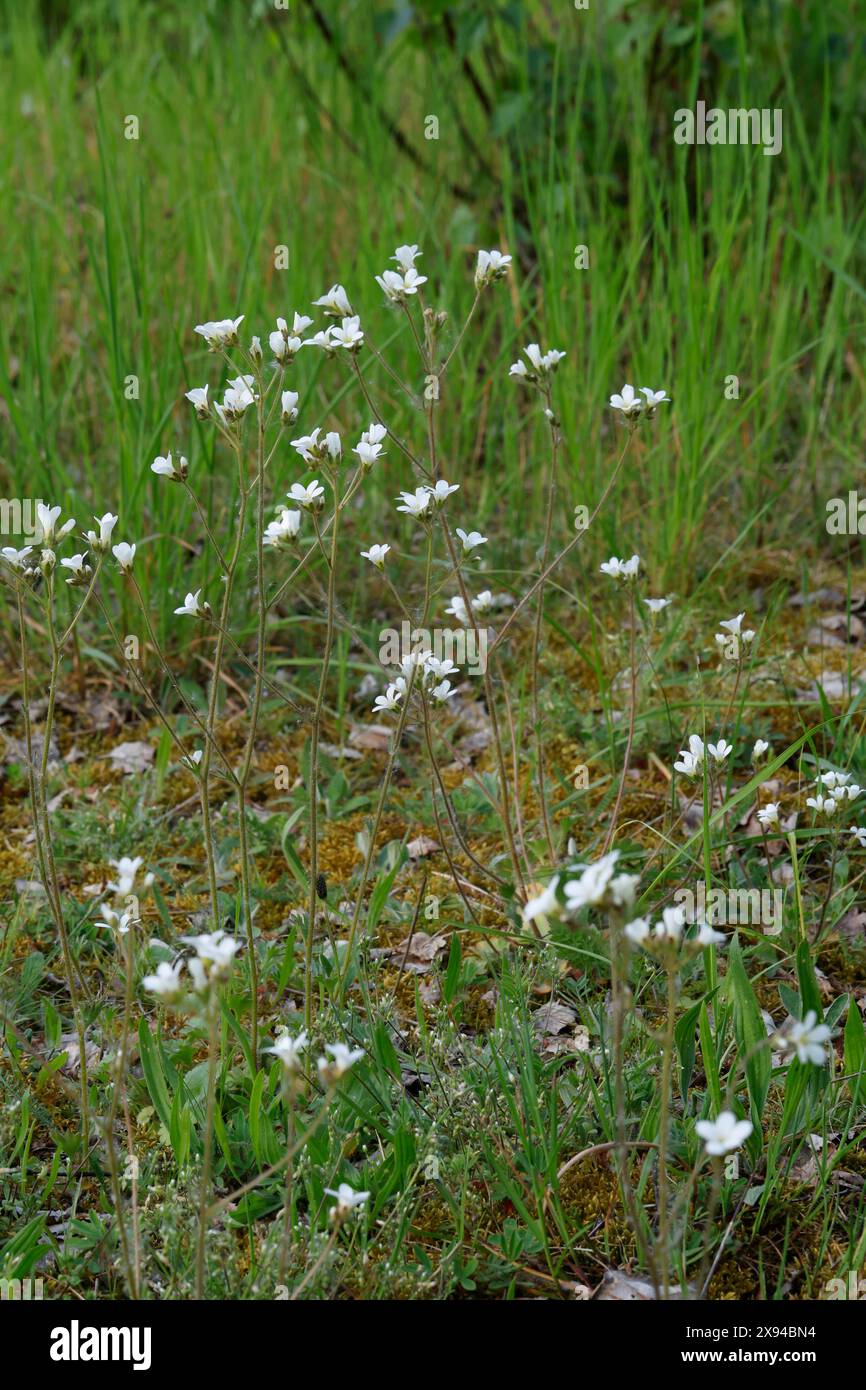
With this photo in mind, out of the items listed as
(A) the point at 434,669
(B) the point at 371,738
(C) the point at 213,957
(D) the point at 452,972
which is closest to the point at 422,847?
(B) the point at 371,738

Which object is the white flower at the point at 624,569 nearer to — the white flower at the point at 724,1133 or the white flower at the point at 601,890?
the white flower at the point at 601,890

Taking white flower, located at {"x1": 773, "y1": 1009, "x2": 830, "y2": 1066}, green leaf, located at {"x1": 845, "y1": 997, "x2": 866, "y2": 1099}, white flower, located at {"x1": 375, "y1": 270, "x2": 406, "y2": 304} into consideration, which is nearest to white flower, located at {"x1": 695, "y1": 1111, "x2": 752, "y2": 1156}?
white flower, located at {"x1": 773, "y1": 1009, "x2": 830, "y2": 1066}

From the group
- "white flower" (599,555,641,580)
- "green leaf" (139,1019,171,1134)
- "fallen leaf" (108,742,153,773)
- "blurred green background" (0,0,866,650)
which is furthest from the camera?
"blurred green background" (0,0,866,650)

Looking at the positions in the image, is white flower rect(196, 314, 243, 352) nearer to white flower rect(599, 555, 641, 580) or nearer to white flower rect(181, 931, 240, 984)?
white flower rect(599, 555, 641, 580)

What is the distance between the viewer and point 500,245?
438 cm

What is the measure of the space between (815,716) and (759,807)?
390 millimetres

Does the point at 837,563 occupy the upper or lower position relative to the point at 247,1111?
upper

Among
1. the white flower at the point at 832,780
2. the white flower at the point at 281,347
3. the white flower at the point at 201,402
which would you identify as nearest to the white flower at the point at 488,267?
the white flower at the point at 281,347

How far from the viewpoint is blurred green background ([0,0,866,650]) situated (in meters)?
3.56

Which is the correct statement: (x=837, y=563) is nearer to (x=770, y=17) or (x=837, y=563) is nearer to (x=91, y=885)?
(x=770, y=17)

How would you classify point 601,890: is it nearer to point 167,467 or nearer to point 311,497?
point 311,497

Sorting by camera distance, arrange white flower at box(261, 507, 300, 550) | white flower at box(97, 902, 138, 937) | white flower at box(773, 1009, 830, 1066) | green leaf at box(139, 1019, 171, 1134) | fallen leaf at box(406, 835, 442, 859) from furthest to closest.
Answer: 1. fallen leaf at box(406, 835, 442, 859)
2. green leaf at box(139, 1019, 171, 1134)
3. white flower at box(261, 507, 300, 550)
4. white flower at box(97, 902, 138, 937)
5. white flower at box(773, 1009, 830, 1066)
